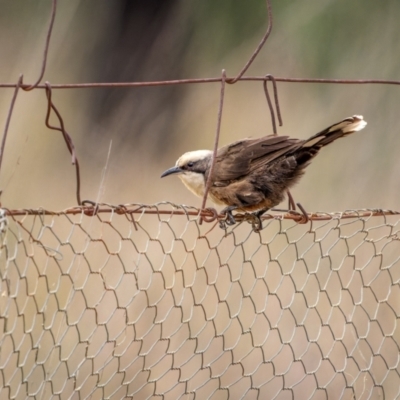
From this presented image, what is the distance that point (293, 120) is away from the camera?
6336 millimetres

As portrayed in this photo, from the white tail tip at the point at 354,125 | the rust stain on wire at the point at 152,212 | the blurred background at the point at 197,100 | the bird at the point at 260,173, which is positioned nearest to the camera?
the rust stain on wire at the point at 152,212

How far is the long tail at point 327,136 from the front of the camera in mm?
3682

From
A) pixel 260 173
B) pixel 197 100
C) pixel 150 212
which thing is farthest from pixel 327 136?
pixel 197 100

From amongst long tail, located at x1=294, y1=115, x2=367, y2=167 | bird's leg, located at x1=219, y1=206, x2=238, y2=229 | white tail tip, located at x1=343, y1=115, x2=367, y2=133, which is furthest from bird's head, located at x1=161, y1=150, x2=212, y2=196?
white tail tip, located at x1=343, y1=115, x2=367, y2=133

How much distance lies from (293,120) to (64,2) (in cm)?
237

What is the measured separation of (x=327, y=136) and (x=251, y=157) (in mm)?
492

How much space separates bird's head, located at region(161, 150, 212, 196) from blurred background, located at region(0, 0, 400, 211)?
1.40 meters

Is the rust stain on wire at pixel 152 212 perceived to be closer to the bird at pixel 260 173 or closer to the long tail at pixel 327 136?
the bird at pixel 260 173

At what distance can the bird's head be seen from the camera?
14.2ft

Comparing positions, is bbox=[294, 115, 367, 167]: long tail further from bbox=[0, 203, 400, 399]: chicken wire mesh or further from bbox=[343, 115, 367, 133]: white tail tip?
bbox=[0, 203, 400, 399]: chicken wire mesh

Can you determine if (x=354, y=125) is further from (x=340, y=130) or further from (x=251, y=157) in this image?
(x=251, y=157)

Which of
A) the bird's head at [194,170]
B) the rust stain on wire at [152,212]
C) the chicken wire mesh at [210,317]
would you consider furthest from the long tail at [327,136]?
the chicken wire mesh at [210,317]

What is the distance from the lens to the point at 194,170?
4375mm

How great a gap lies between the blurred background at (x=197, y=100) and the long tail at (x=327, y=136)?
2037mm
